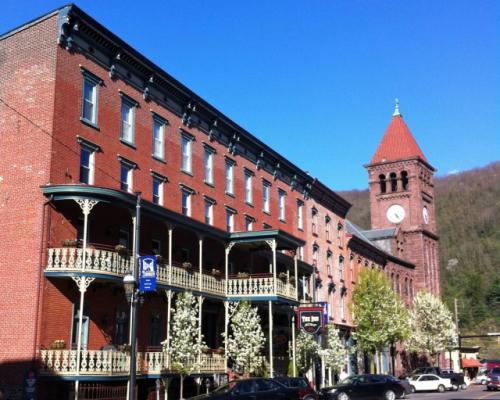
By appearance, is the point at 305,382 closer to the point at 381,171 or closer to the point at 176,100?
the point at 176,100

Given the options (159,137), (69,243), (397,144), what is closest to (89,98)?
(159,137)

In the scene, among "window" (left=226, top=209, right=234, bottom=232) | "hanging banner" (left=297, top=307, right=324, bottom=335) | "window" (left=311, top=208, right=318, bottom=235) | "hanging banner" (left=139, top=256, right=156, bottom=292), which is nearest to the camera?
→ "hanging banner" (left=139, top=256, right=156, bottom=292)

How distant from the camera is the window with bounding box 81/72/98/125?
27.1m

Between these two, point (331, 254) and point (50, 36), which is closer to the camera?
point (50, 36)

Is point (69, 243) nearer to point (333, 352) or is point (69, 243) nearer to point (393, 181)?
point (333, 352)

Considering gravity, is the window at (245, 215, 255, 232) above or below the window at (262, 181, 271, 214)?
below

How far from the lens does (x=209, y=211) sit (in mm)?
35594

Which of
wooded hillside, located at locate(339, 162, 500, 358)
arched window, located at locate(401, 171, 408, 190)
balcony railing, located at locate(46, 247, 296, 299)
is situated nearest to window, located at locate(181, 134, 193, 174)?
balcony railing, located at locate(46, 247, 296, 299)

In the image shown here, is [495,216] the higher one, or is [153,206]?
[495,216]

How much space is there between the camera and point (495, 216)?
14625 centimetres

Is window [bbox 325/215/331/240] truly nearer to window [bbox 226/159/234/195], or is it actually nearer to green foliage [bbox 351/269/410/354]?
green foliage [bbox 351/269/410/354]

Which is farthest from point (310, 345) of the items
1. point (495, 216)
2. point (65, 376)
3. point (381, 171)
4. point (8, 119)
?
point (495, 216)

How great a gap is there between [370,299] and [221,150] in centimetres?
2105

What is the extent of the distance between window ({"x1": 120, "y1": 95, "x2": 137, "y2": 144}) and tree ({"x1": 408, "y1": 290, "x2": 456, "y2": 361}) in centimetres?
4557
